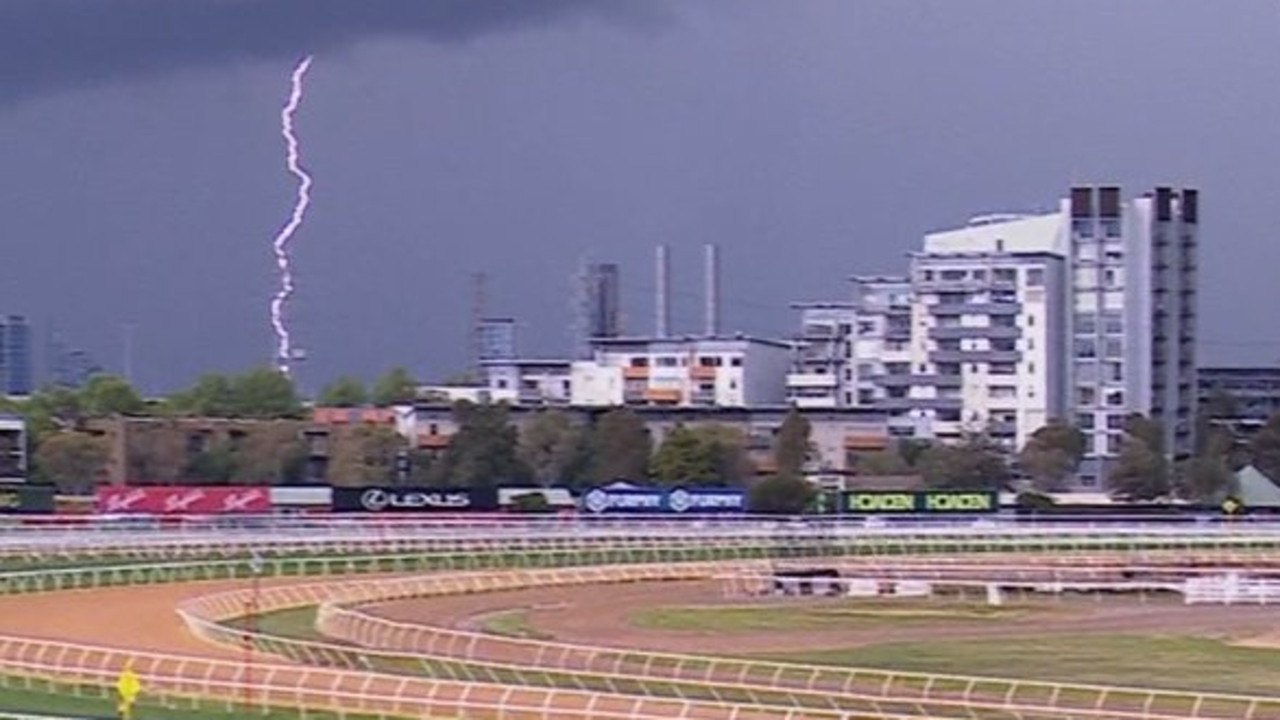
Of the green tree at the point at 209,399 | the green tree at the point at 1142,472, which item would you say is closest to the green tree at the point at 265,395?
the green tree at the point at 209,399

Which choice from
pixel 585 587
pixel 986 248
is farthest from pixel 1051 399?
pixel 585 587

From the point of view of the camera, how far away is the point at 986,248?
148 m

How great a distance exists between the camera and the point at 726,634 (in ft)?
176

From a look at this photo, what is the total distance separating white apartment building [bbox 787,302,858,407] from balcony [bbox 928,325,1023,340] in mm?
6582

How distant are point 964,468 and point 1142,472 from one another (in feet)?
24.0

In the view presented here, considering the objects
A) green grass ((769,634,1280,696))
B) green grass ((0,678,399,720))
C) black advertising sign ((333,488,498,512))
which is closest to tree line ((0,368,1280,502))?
black advertising sign ((333,488,498,512))

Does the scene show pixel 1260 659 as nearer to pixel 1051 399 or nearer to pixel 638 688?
pixel 638 688

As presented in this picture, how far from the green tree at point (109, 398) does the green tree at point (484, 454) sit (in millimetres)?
23140

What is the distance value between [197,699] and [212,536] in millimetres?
42216

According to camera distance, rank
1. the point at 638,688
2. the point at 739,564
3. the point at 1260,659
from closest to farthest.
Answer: the point at 638,688 → the point at 1260,659 → the point at 739,564

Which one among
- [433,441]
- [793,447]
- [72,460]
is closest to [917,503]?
[793,447]

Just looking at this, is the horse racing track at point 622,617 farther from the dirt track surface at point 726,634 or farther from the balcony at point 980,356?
the balcony at point 980,356

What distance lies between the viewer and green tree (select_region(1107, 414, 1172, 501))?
12019cm

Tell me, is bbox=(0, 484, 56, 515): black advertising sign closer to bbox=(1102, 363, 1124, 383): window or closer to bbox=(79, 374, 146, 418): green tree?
bbox=(79, 374, 146, 418): green tree
